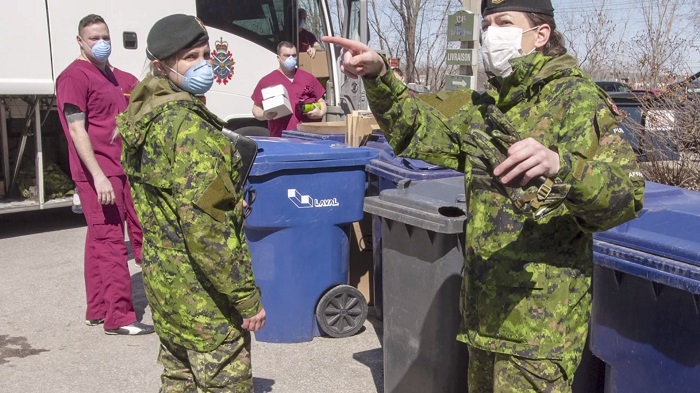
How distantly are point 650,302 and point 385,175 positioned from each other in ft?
6.53

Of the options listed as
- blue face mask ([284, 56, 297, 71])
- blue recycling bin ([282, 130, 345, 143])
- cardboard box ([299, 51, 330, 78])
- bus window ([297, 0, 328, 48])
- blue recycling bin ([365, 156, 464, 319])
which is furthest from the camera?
cardboard box ([299, 51, 330, 78])

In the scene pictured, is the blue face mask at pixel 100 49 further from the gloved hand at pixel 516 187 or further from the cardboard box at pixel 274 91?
the gloved hand at pixel 516 187

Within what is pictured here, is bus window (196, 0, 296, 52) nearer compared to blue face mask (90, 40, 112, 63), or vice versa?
blue face mask (90, 40, 112, 63)

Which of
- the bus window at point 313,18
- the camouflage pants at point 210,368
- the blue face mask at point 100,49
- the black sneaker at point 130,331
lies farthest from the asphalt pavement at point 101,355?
the bus window at point 313,18

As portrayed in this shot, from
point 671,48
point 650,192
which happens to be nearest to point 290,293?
point 650,192

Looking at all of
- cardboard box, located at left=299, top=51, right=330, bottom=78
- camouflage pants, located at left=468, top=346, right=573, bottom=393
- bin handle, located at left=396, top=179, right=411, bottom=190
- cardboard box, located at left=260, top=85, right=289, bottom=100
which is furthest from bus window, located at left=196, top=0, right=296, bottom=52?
camouflage pants, located at left=468, top=346, right=573, bottom=393

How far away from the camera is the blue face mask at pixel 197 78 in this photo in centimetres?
282

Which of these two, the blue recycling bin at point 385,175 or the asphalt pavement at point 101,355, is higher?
the blue recycling bin at point 385,175

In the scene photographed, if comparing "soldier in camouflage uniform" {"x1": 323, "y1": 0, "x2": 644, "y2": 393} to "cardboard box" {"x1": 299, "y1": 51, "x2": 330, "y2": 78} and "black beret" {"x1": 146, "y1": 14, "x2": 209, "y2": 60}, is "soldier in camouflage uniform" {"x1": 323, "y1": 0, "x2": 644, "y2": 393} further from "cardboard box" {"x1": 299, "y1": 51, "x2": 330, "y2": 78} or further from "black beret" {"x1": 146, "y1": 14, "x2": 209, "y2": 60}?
"cardboard box" {"x1": 299, "y1": 51, "x2": 330, "y2": 78}

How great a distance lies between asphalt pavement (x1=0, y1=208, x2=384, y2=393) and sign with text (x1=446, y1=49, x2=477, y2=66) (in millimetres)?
4156

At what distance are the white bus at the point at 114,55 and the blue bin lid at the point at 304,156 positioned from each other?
3.78 m

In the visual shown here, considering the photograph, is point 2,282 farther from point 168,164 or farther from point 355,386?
point 168,164

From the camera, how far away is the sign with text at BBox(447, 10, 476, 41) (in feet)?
27.6

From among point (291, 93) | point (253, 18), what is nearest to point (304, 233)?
point (291, 93)
